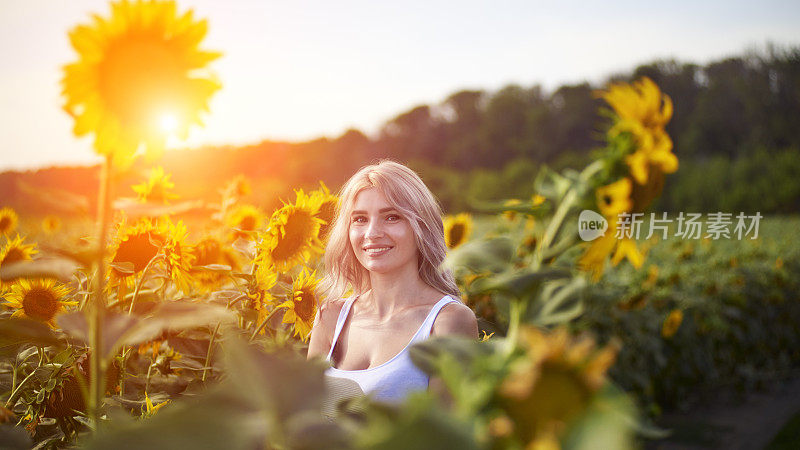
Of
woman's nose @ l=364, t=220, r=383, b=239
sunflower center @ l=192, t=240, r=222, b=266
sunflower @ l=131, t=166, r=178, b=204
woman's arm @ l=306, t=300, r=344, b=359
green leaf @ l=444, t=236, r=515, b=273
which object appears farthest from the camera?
woman's arm @ l=306, t=300, r=344, b=359

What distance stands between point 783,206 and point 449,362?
22069mm

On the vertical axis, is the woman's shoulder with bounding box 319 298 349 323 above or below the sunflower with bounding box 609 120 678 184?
below

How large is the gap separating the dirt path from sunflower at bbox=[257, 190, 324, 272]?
308 cm

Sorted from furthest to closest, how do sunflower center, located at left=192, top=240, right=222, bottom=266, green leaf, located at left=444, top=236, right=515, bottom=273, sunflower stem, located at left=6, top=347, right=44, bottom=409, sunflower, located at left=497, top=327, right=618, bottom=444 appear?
sunflower center, located at left=192, top=240, right=222, bottom=266 → sunflower stem, located at left=6, top=347, right=44, bottom=409 → green leaf, located at left=444, top=236, right=515, bottom=273 → sunflower, located at left=497, top=327, right=618, bottom=444

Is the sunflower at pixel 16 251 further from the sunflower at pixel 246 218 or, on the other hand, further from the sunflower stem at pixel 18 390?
the sunflower at pixel 246 218

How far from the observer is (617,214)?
0.44 m

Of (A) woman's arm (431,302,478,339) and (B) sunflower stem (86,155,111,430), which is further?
(A) woman's arm (431,302,478,339)

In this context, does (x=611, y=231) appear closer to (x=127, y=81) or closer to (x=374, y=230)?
(x=127, y=81)

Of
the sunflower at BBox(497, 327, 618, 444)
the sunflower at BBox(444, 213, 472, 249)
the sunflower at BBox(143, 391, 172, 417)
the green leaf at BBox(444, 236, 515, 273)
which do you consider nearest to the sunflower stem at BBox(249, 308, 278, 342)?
the sunflower at BBox(143, 391, 172, 417)

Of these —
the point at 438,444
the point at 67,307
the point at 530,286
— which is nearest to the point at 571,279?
the point at 530,286

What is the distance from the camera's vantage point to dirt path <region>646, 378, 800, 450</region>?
3756mm

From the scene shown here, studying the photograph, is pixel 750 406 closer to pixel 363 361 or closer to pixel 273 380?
pixel 363 361

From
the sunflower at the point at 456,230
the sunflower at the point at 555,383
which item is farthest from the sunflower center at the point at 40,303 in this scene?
the sunflower at the point at 456,230

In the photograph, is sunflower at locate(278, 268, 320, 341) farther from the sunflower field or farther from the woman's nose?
the woman's nose
